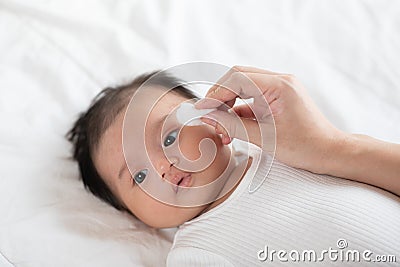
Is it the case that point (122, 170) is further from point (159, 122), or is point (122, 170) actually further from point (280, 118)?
point (280, 118)

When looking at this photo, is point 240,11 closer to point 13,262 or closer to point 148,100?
point 148,100

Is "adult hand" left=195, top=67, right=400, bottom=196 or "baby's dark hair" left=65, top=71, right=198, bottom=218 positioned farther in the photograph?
"baby's dark hair" left=65, top=71, right=198, bottom=218

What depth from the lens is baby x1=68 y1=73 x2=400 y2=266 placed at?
0.94 meters

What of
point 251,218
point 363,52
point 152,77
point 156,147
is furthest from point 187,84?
point 363,52

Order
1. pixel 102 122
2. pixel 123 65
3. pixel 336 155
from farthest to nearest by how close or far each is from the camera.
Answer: pixel 123 65
pixel 102 122
pixel 336 155

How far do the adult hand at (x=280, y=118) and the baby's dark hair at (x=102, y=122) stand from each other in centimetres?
13

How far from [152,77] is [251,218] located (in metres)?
0.33

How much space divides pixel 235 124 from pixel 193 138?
0.07m

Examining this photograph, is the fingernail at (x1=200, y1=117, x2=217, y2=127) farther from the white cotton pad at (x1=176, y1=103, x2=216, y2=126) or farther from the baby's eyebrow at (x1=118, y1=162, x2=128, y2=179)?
the baby's eyebrow at (x1=118, y1=162, x2=128, y2=179)

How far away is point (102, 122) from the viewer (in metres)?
1.09

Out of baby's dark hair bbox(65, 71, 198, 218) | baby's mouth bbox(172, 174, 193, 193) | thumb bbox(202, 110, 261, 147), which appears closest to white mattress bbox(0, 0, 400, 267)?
baby's dark hair bbox(65, 71, 198, 218)

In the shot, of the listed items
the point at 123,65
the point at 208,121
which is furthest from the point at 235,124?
the point at 123,65

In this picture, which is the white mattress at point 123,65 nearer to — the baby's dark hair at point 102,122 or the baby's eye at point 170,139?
the baby's dark hair at point 102,122

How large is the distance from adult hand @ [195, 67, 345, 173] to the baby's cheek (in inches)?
1.0
